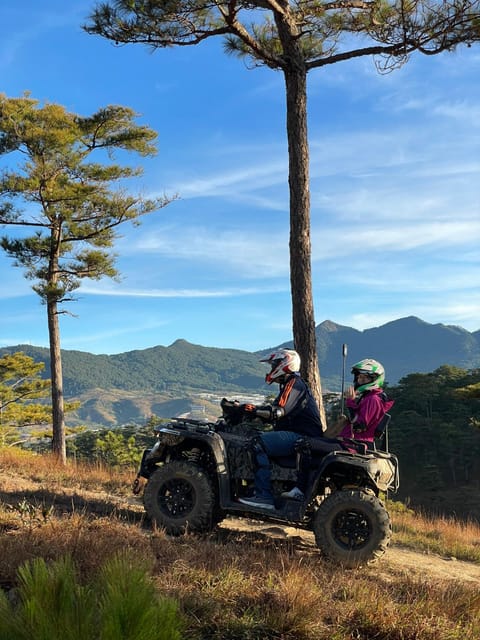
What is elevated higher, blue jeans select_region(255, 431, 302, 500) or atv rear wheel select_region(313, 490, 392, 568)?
blue jeans select_region(255, 431, 302, 500)

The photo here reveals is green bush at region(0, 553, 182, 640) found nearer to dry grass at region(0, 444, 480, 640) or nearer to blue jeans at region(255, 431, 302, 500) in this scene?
dry grass at region(0, 444, 480, 640)

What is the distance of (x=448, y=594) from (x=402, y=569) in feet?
6.17

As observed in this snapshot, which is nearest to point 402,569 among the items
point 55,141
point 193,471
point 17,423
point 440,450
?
point 193,471

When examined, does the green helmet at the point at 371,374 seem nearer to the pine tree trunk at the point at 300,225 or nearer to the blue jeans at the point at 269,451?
the blue jeans at the point at 269,451

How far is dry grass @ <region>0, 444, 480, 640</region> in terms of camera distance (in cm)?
388

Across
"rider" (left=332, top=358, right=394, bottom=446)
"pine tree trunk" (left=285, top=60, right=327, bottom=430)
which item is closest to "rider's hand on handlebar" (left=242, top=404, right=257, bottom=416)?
"rider" (left=332, top=358, right=394, bottom=446)

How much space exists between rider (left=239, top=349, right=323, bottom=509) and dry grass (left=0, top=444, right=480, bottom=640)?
67cm

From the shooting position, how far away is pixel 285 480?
21.5 feet

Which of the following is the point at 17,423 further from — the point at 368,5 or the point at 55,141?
the point at 368,5

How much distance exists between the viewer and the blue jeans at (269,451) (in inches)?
259

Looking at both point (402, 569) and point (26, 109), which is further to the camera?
point (26, 109)

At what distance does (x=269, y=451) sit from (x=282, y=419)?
0.45 meters

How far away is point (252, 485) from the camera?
6.76 metres

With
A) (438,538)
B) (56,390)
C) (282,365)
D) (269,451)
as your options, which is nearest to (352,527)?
(269,451)
